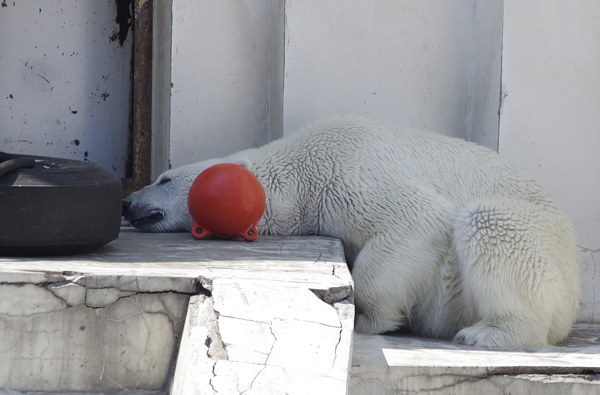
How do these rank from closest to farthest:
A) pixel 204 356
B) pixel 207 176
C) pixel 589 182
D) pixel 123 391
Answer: pixel 204 356
pixel 123 391
pixel 207 176
pixel 589 182

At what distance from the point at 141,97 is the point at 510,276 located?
9.53 ft

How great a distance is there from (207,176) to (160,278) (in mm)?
1127

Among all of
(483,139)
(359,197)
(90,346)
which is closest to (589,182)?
(483,139)

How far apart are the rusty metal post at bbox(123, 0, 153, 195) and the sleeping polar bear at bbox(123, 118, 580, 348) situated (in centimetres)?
82

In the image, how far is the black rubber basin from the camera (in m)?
2.43

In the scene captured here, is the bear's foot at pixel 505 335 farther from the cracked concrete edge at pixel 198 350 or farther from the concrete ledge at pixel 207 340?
the cracked concrete edge at pixel 198 350

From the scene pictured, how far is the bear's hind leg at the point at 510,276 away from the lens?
9.57 feet

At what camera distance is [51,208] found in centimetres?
247

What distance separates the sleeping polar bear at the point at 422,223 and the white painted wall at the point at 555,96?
1.55ft

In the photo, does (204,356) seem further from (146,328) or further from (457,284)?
(457,284)

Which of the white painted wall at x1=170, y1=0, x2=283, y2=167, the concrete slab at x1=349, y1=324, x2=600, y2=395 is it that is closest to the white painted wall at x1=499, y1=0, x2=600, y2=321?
the white painted wall at x1=170, y1=0, x2=283, y2=167

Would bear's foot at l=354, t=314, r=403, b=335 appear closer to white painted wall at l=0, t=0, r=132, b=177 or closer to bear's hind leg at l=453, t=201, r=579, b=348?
bear's hind leg at l=453, t=201, r=579, b=348

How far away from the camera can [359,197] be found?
→ 3289 millimetres

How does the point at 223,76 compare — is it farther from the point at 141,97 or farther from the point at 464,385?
the point at 464,385
